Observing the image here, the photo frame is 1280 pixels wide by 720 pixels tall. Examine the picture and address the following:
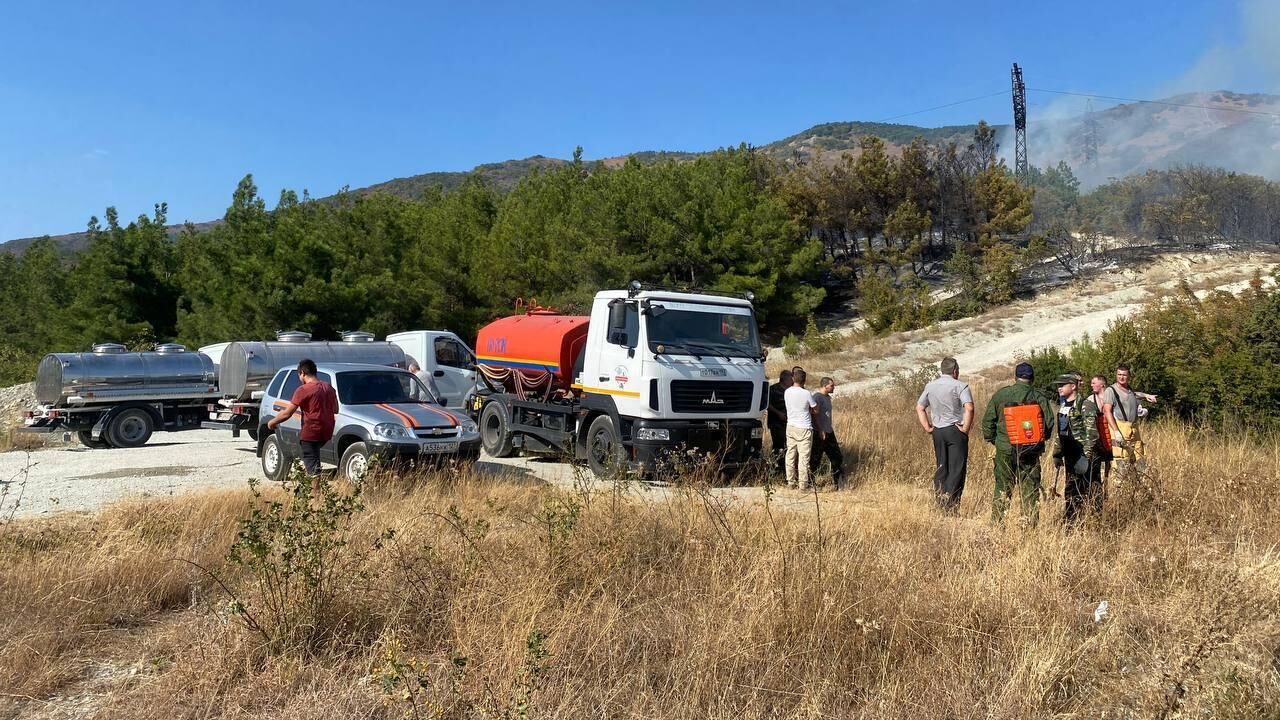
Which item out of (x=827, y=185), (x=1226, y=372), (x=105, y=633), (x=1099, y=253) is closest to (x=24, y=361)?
(x=827, y=185)

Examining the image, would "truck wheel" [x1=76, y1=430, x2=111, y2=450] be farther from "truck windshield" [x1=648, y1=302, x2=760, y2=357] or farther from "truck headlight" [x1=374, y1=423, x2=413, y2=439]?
"truck windshield" [x1=648, y1=302, x2=760, y2=357]

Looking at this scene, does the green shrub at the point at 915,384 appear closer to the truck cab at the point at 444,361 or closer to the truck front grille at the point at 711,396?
the truck front grille at the point at 711,396

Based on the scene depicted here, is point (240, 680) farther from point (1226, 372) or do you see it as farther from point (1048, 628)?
point (1226, 372)

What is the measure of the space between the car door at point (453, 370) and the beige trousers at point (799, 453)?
38.4ft

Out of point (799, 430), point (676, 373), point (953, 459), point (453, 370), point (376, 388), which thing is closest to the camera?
point (953, 459)

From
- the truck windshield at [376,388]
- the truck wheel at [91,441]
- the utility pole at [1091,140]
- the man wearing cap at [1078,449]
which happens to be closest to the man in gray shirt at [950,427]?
the man wearing cap at [1078,449]

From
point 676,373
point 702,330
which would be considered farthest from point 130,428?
point 702,330

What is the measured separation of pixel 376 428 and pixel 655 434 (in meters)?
3.64

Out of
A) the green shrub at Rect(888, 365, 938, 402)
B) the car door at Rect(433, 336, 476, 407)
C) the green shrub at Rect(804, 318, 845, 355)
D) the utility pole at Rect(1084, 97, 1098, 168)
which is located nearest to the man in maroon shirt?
the car door at Rect(433, 336, 476, 407)

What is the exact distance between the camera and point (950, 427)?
377 inches

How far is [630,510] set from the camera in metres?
7.13

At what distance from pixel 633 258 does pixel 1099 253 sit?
24.5 metres

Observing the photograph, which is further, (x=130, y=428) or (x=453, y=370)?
(x=453, y=370)

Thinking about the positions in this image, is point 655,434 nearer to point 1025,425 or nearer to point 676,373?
point 676,373
